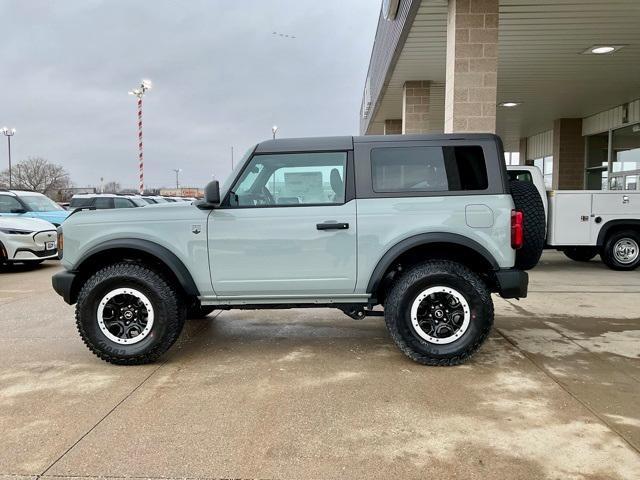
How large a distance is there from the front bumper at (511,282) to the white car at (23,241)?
8.87 m

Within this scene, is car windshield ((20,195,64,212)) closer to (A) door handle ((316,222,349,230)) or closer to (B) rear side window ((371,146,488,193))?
(A) door handle ((316,222,349,230))

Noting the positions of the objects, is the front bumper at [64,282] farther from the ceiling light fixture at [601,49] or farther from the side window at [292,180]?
the ceiling light fixture at [601,49]

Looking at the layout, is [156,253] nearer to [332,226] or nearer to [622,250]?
[332,226]

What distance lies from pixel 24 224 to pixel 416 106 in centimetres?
961

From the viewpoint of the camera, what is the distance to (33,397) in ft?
12.4

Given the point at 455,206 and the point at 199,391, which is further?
the point at 455,206

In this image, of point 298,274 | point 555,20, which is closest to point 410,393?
point 298,274

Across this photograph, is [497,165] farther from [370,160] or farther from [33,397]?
[33,397]

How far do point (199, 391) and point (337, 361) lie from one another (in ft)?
4.24

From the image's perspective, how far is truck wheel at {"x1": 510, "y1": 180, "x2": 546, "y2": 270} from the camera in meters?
4.63

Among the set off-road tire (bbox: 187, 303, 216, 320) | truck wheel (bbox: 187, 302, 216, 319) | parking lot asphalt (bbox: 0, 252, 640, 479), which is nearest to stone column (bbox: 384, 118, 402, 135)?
parking lot asphalt (bbox: 0, 252, 640, 479)

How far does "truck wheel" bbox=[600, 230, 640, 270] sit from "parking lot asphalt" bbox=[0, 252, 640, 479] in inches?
182

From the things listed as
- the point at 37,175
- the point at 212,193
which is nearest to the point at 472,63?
the point at 212,193

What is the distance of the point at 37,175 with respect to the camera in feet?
185
